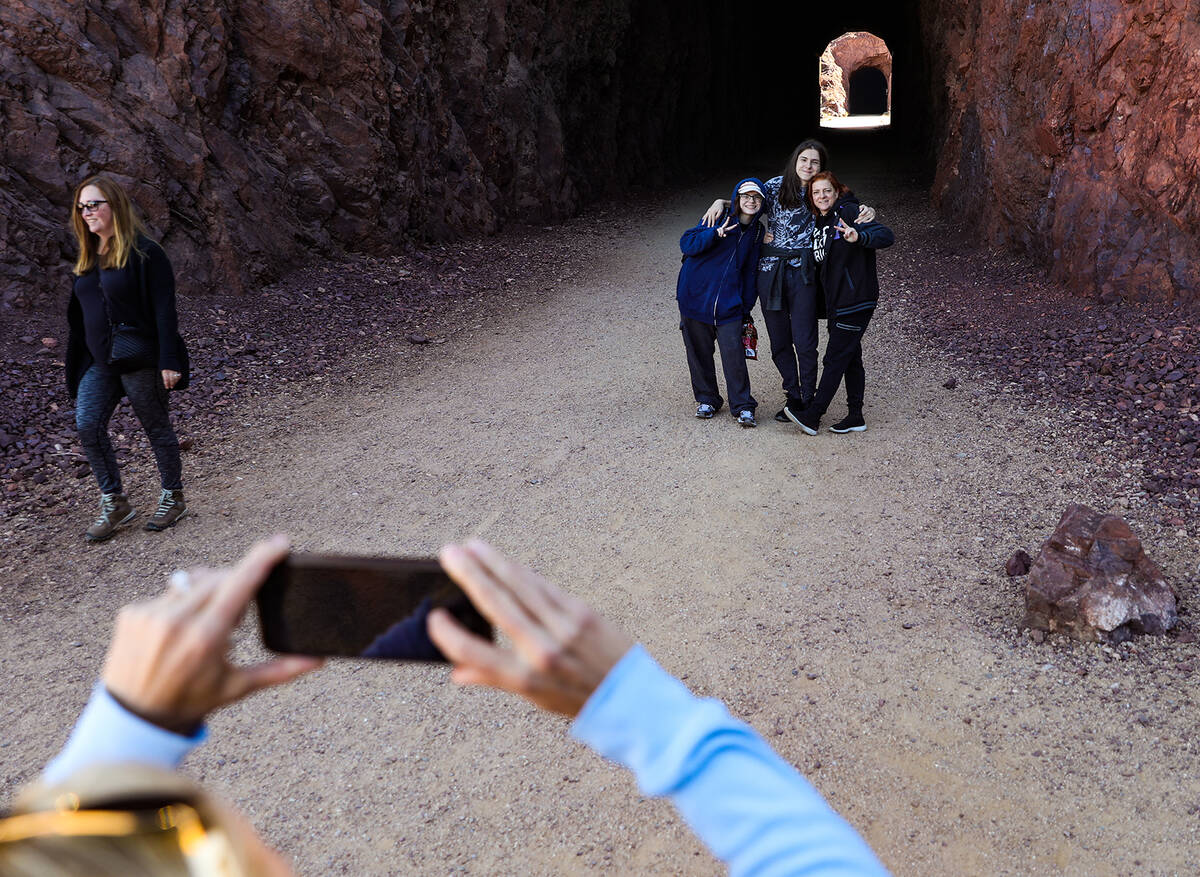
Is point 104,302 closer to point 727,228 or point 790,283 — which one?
point 727,228

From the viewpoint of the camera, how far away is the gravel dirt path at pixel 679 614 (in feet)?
11.1

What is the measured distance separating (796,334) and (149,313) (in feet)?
15.2

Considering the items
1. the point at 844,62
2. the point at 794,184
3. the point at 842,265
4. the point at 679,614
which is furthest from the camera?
the point at 844,62

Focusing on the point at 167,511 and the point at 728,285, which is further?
the point at 728,285

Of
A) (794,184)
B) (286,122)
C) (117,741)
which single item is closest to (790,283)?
(794,184)

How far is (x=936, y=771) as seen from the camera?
359cm

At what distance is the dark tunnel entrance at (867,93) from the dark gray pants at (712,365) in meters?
50.6

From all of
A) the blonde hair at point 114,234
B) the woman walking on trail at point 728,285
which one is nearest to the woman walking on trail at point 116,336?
the blonde hair at point 114,234

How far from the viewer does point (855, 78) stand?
5397 cm

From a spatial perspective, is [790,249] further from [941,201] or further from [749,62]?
[749,62]

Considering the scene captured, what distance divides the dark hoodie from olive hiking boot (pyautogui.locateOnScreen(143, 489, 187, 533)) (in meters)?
4.81

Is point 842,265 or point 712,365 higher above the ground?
point 842,265

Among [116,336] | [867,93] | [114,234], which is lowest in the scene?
[867,93]

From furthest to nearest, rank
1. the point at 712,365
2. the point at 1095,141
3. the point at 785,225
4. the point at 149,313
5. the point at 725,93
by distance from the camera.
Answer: the point at 725,93, the point at 1095,141, the point at 712,365, the point at 785,225, the point at 149,313
